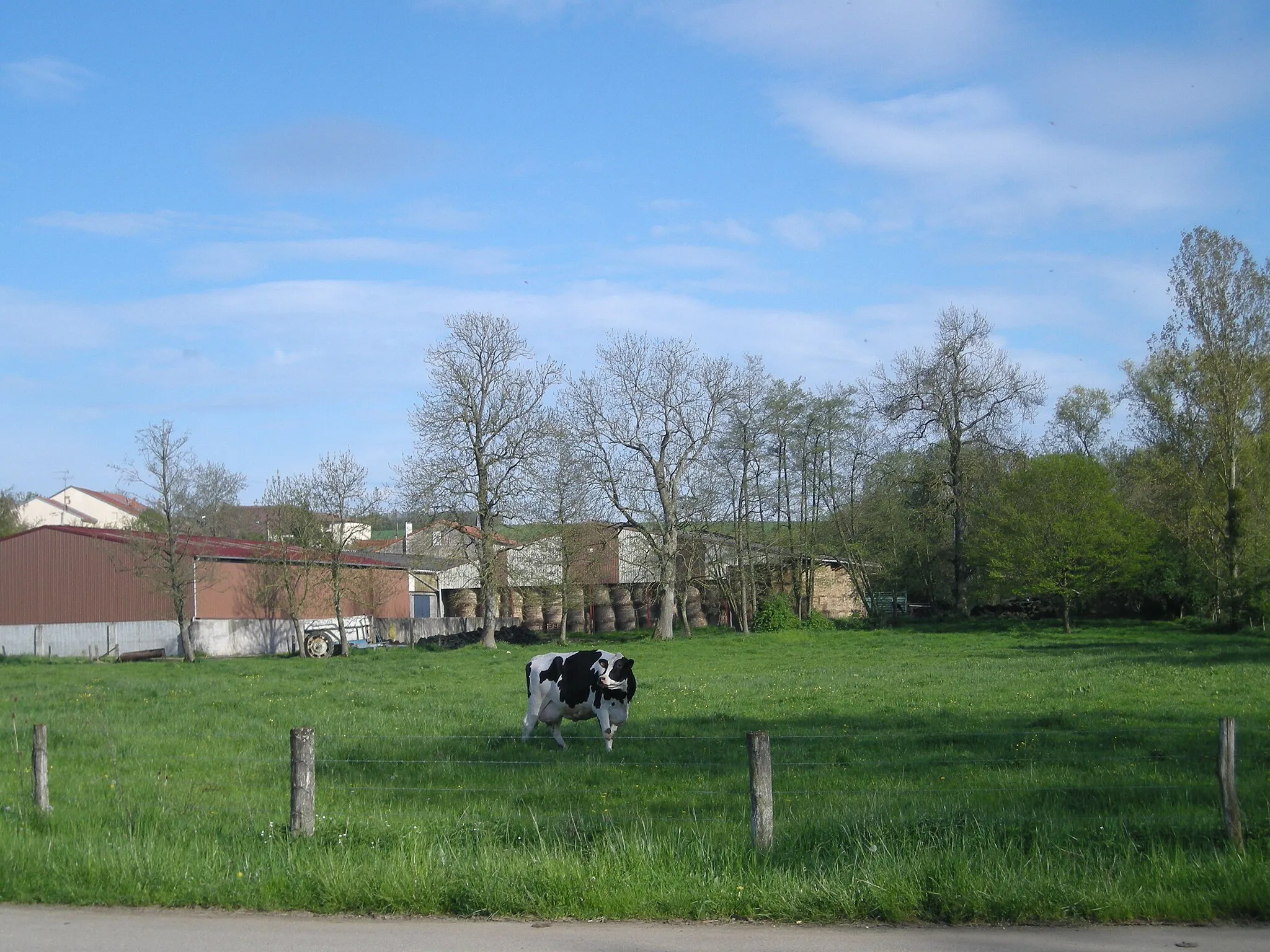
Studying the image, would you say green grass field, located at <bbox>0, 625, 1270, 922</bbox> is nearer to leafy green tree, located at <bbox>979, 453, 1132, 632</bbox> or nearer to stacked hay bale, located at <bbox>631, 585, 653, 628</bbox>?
leafy green tree, located at <bbox>979, 453, 1132, 632</bbox>

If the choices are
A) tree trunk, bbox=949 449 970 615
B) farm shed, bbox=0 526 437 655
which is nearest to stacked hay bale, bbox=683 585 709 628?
tree trunk, bbox=949 449 970 615

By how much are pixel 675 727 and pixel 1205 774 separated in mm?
8347

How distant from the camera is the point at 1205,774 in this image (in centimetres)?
1302

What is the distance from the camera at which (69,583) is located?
55.6 metres

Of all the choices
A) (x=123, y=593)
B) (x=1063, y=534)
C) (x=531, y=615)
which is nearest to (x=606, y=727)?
(x=1063, y=534)

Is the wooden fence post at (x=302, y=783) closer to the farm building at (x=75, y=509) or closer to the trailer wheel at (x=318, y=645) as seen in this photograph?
the trailer wheel at (x=318, y=645)

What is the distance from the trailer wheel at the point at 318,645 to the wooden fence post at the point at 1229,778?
50869mm

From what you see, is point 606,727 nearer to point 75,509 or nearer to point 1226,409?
point 1226,409

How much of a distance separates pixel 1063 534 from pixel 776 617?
48.9 ft

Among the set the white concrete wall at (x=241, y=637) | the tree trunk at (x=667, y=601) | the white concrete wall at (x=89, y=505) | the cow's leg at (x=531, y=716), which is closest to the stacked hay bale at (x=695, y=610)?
the tree trunk at (x=667, y=601)

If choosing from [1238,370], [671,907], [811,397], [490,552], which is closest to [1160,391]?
[1238,370]

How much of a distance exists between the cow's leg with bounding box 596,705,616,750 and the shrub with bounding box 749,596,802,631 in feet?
135

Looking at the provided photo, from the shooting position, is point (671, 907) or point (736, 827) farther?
point (736, 827)

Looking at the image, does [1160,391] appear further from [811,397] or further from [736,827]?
[736,827]
